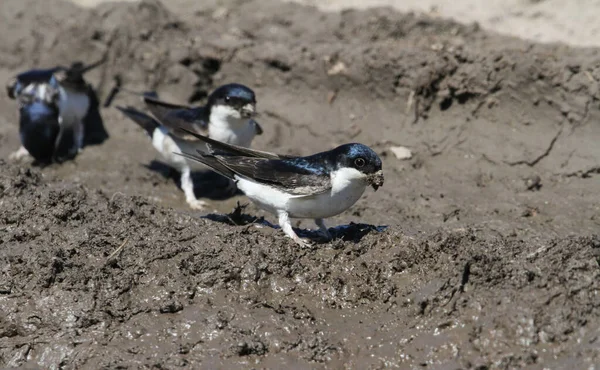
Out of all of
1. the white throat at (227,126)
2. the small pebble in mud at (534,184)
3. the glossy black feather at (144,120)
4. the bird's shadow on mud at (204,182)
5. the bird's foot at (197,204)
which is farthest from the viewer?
the glossy black feather at (144,120)

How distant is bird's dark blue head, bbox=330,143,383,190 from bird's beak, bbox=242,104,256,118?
2006 millimetres

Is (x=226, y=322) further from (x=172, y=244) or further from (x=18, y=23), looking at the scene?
(x=18, y=23)

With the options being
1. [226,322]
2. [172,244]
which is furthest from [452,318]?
[172,244]

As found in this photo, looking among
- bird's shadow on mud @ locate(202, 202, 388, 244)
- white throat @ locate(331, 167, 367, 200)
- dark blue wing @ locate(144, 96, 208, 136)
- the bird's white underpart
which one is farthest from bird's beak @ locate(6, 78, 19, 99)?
white throat @ locate(331, 167, 367, 200)

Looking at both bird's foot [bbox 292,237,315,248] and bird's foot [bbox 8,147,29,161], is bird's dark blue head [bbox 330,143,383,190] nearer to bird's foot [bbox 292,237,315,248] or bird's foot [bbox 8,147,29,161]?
bird's foot [bbox 292,237,315,248]

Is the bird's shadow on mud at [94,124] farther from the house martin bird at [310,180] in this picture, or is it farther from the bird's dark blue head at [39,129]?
the house martin bird at [310,180]

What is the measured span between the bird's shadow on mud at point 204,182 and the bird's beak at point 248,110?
831mm

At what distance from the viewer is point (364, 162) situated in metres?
5.78

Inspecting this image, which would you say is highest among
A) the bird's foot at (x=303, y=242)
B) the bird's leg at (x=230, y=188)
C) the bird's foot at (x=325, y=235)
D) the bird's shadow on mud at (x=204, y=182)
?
the bird's foot at (x=303, y=242)

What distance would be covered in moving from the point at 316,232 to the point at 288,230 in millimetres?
380

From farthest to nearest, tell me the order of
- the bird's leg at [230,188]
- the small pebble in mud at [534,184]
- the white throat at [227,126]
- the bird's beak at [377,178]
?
1. the bird's leg at [230,188]
2. the white throat at [227,126]
3. the small pebble in mud at [534,184]
4. the bird's beak at [377,178]

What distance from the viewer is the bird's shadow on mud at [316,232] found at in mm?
6059

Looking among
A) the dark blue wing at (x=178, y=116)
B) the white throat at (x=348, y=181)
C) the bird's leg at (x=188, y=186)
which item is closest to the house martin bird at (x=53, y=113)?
the dark blue wing at (x=178, y=116)

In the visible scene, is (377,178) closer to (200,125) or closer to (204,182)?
(200,125)
